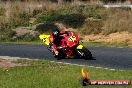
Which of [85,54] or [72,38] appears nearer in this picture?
[85,54]

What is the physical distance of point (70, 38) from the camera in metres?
20.8

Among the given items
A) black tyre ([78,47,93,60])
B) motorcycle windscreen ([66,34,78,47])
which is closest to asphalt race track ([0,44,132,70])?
black tyre ([78,47,93,60])

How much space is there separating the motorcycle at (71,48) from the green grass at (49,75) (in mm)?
2652

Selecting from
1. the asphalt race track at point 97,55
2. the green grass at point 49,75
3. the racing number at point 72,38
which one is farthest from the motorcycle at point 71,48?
the green grass at point 49,75

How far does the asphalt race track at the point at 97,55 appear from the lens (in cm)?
1916

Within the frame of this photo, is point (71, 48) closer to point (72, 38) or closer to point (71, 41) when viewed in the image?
point (71, 41)

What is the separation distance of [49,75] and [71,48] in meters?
5.85

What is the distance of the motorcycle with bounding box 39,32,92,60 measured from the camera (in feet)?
67.4

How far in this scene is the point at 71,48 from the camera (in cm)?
2077

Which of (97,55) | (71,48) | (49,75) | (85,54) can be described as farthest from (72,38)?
(49,75)

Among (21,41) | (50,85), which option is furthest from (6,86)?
(21,41)

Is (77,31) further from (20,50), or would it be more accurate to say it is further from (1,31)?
(20,50)

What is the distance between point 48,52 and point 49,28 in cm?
1142

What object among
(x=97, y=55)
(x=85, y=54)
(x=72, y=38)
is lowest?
(x=97, y=55)
